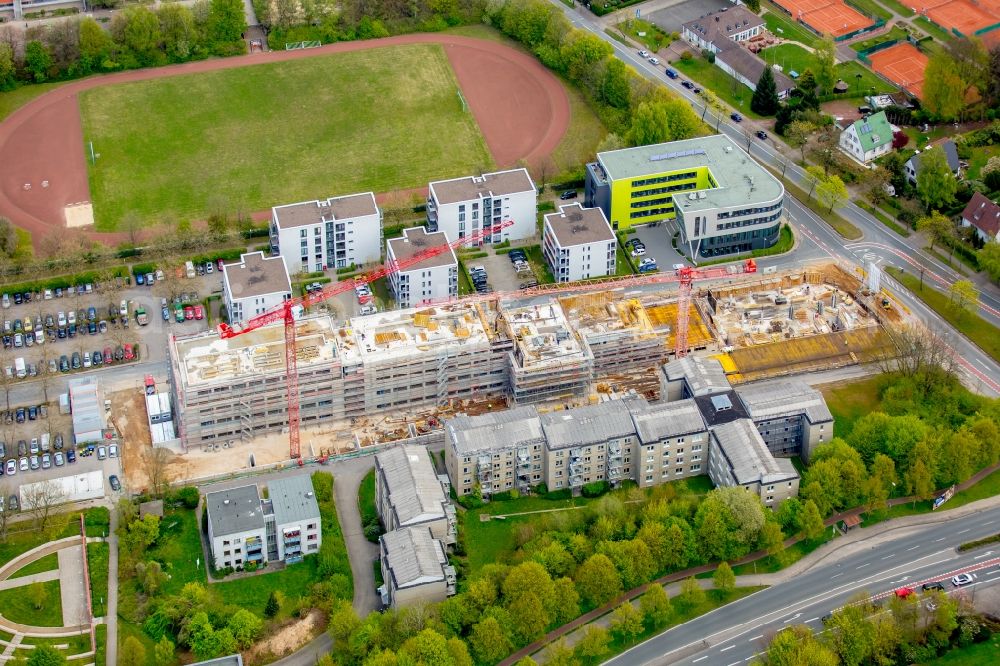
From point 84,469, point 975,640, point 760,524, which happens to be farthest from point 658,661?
point 84,469

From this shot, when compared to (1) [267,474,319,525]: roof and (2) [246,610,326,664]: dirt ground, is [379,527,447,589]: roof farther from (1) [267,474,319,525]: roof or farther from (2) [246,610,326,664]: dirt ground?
(2) [246,610,326,664]: dirt ground

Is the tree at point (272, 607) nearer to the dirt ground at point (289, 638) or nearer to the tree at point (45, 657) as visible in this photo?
the dirt ground at point (289, 638)

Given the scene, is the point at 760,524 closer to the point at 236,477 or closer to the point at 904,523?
the point at 904,523

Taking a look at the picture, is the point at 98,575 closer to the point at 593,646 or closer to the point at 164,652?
the point at 164,652

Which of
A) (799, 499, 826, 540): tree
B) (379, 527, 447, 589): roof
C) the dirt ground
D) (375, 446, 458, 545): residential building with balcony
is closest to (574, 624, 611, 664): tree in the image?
(379, 527, 447, 589): roof

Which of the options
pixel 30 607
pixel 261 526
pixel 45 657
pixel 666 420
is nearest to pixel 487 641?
pixel 261 526
